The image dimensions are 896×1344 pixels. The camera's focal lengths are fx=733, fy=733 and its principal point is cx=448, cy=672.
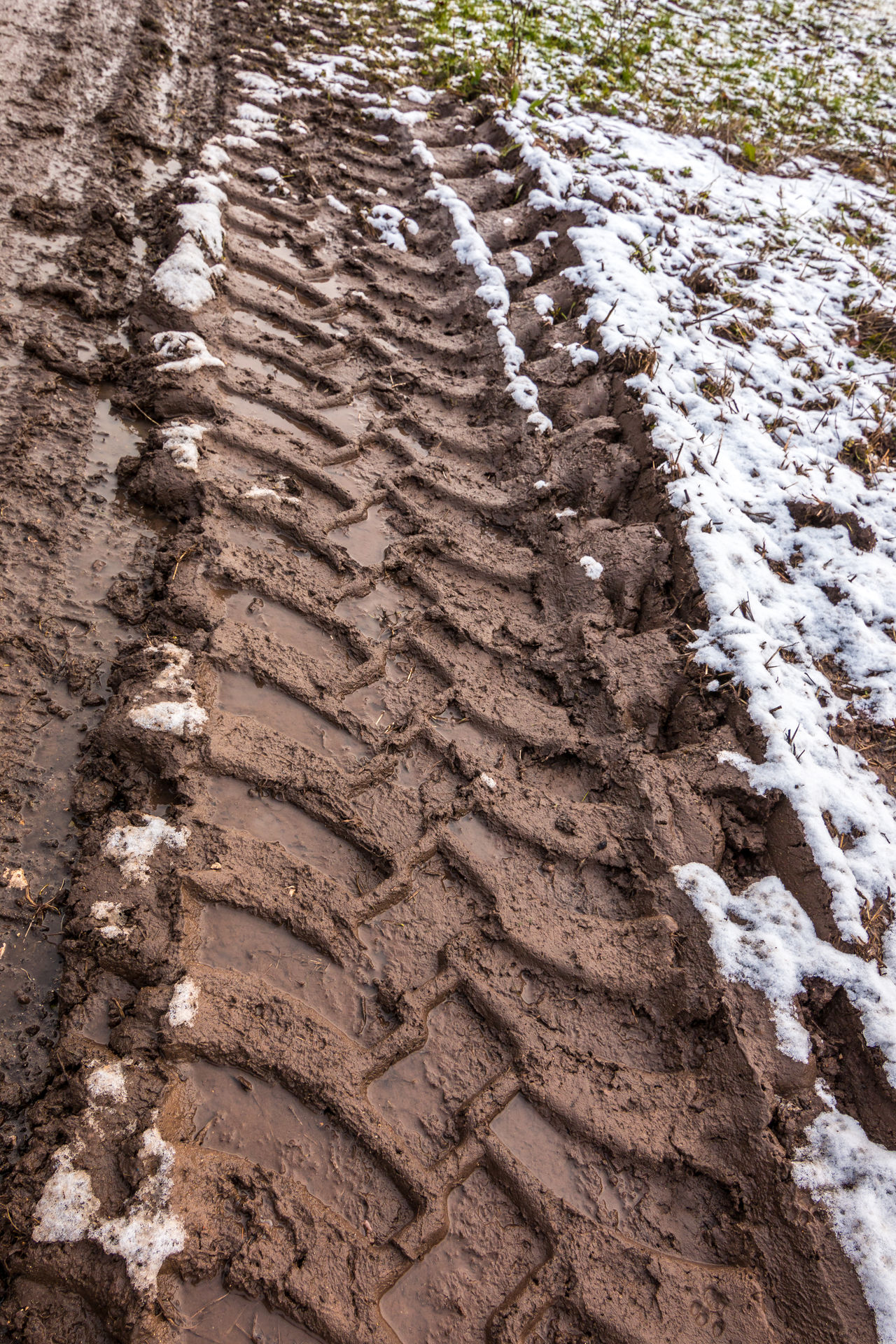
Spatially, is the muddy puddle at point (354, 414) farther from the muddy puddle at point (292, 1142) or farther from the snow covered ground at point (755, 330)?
the muddy puddle at point (292, 1142)

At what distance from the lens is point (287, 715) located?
2.70 m

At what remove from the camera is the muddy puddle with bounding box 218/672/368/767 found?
2645mm

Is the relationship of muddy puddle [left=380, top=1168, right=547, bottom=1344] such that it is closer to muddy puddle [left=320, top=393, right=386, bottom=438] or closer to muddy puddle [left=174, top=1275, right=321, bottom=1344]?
muddy puddle [left=174, top=1275, right=321, bottom=1344]

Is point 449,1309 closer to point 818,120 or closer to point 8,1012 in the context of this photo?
point 8,1012

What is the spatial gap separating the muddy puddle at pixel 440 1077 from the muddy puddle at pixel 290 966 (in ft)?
0.46

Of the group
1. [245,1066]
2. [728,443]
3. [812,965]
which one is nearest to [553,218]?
[728,443]

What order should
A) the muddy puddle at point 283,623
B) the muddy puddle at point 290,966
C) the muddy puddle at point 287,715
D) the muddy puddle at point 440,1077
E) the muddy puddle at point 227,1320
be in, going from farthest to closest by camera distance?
the muddy puddle at point 283,623, the muddy puddle at point 287,715, the muddy puddle at point 290,966, the muddy puddle at point 440,1077, the muddy puddle at point 227,1320

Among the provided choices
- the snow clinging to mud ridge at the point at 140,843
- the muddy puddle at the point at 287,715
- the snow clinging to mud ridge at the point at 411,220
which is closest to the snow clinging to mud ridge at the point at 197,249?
the snow clinging to mud ridge at the point at 411,220

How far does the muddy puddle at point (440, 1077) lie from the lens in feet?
6.56

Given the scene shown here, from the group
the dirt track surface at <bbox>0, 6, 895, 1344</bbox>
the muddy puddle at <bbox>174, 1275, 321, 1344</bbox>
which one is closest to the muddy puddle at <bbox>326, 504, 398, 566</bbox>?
the dirt track surface at <bbox>0, 6, 895, 1344</bbox>

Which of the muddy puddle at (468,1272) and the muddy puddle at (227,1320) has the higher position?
the muddy puddle at (468,1272)

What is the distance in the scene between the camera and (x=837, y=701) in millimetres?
2953

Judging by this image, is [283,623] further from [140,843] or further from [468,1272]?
[468,1272]

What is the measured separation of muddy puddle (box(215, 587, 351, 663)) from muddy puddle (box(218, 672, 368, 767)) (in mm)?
224
